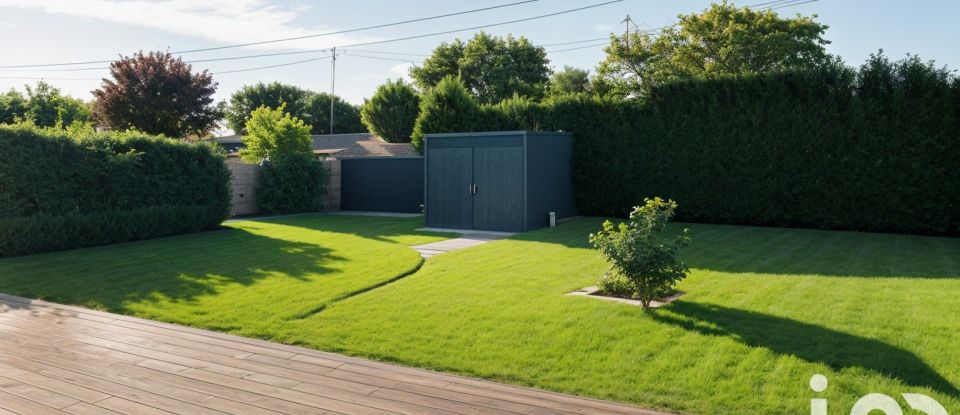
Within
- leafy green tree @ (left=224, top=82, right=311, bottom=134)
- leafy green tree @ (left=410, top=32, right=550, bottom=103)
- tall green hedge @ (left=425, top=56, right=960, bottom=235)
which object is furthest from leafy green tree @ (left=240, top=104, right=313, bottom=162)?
leafy green tree @ (left=224, top=82, right=311, bottom=134)

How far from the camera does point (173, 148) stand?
14000mm

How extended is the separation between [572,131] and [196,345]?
12.4m

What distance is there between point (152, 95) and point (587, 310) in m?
28.7

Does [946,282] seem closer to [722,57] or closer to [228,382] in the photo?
[228,382]

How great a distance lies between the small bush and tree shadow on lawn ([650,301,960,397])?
1464 cm

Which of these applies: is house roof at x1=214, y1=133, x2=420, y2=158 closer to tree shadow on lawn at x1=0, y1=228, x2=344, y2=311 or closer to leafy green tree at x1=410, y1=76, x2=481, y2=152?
leafy green tree at x1=410, y1=76, x2=481, y2=152

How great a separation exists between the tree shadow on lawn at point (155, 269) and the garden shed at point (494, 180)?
4001 millimetres

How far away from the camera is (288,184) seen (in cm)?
1880

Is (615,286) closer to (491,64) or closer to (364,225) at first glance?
(364,225)

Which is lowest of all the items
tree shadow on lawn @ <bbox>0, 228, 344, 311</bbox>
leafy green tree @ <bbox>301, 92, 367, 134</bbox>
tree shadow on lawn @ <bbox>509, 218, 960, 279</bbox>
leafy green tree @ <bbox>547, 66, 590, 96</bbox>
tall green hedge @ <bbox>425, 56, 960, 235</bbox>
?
tree shadow on lawn @ <bbox>0, 228, 344, 311</bbox>

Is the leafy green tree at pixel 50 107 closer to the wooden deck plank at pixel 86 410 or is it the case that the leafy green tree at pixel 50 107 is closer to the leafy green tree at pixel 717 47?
the leafy green tree at pixel 717 47

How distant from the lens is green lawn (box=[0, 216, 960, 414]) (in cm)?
443

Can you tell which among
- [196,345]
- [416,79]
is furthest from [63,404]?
[416,79]

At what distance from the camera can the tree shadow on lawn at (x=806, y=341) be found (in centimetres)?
442
